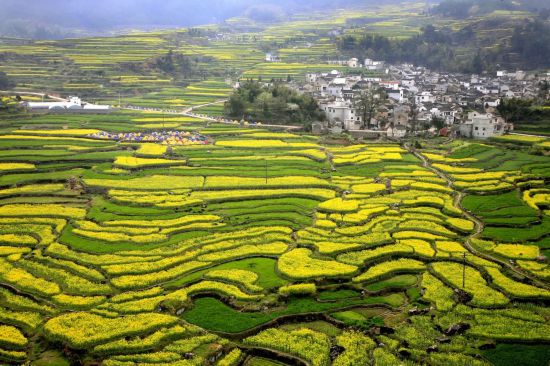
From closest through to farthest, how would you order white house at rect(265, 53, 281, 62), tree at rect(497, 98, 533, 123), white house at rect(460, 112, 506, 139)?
white house at rect(460, 112, 506, 139) → tree at rect(497, 98, 533, 123) → white house at rect(265, 53, 281, 62)

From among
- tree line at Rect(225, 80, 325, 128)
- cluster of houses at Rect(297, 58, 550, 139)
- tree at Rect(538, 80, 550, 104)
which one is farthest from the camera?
tree at Rect(538, 80, 550, 104)

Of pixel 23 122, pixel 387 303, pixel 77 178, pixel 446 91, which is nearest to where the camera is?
pixel 387 303

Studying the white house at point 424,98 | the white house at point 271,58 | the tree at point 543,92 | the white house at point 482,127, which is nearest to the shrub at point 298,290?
the white house at point 482,127

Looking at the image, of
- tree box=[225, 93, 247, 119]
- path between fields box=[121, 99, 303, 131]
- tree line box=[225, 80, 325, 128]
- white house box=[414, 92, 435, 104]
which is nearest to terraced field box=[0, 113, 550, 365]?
path between fields box=[121, 99, 303, 131]

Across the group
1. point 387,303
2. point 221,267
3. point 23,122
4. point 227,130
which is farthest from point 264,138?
point 387,303

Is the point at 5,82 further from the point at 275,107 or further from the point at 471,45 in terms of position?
the point at 471,45

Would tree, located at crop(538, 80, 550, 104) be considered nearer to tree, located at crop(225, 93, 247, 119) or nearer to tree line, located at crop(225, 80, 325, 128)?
tree line, located at crop(225, 80, 325, 128)

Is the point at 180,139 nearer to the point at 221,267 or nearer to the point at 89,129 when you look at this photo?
the point at 89,129

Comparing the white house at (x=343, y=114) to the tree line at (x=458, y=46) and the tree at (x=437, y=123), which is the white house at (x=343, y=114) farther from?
the tree line at (x=458, y=46)
